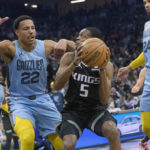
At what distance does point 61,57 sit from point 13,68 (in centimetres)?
65

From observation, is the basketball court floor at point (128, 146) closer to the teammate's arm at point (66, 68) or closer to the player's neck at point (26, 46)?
the player's neck at point (26, 46)

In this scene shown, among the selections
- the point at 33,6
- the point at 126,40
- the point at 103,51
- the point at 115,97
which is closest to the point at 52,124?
the point at 103,51

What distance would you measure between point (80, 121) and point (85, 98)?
271 millimetres

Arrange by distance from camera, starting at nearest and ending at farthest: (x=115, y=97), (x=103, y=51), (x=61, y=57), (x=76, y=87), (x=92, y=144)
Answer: (x=103, y=51)
(x=76, y=87)
(x=61, y=57)
(x=92, y=144)
(x=115, y=97)

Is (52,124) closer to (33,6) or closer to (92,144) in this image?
(92,144)

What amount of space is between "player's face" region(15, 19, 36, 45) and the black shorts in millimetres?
1134

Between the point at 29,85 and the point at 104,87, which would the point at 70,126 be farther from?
the point at 29,85

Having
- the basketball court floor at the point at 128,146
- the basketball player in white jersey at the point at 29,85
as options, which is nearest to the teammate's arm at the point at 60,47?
the basketball player in white jersey at the point at 29,85

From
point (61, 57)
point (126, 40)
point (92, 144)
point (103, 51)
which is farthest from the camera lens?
point (126, 40)

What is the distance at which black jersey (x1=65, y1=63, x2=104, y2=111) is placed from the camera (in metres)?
3.42

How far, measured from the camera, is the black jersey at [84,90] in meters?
3.42

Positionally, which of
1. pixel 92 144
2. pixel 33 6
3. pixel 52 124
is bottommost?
pixel 92 144

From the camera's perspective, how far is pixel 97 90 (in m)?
3.49

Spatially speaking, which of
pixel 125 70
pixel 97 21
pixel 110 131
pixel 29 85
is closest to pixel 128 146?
pixel 125 70
